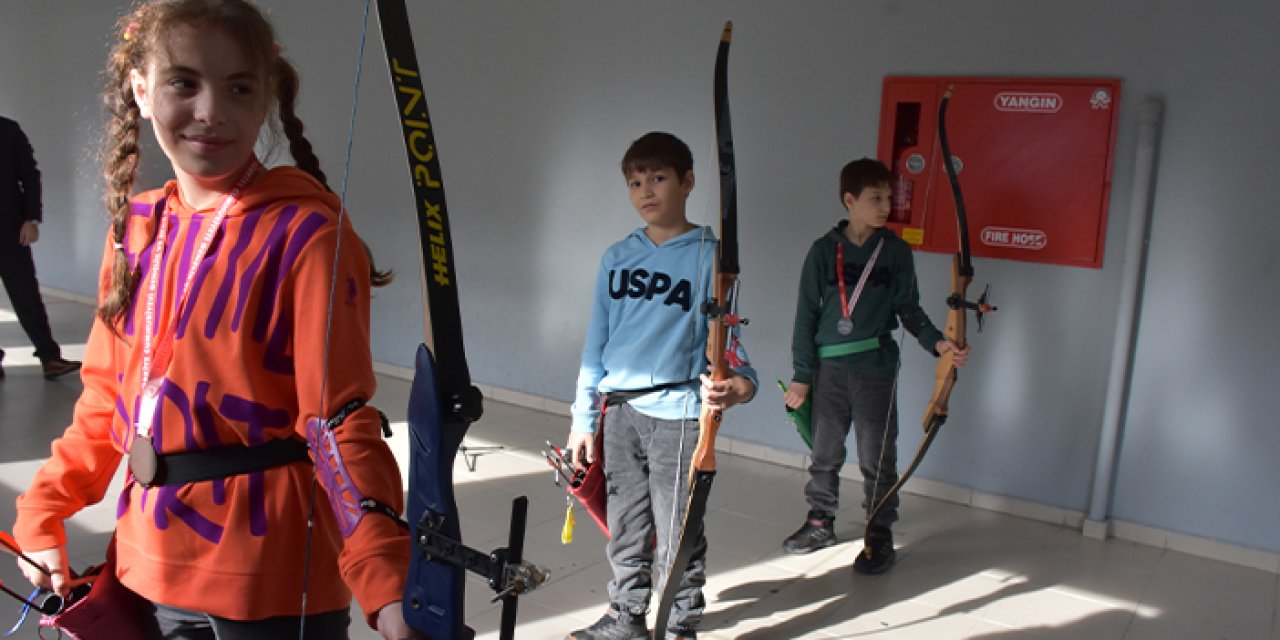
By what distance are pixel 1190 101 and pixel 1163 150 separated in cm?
17

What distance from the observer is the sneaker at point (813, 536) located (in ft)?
10.4

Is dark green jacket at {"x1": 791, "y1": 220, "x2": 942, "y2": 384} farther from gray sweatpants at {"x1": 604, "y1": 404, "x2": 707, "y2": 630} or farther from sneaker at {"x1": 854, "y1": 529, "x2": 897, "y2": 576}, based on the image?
gray sweatpants at {"x1": 604, "y1": 404, "x2": 707, "y2": 630}

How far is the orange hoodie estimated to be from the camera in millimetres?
964

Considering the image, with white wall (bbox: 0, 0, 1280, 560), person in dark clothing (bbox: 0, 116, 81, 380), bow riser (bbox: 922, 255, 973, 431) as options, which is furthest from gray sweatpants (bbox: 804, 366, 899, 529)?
person in dark clothing (bbox: 0, 116, 81, 380)

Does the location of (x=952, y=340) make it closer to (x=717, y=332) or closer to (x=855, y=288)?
(x=855, y=288)

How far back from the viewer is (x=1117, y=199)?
343 cm

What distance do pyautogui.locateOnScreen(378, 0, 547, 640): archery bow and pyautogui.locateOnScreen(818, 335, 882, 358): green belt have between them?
2281 mm

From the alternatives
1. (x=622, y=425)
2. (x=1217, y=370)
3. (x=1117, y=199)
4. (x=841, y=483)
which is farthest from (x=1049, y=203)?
(x=622, y=425)

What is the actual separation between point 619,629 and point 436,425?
156cm

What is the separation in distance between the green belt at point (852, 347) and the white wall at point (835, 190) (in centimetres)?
83

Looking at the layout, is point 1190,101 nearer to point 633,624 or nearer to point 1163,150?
point 1163,150

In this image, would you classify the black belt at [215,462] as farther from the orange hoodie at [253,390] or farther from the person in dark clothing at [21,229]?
the person in dark clothing at [21,229]

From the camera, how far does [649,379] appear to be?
7.34ft

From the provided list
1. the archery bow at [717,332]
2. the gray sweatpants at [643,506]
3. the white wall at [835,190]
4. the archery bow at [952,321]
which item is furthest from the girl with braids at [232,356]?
the archery bow at [952,321]
